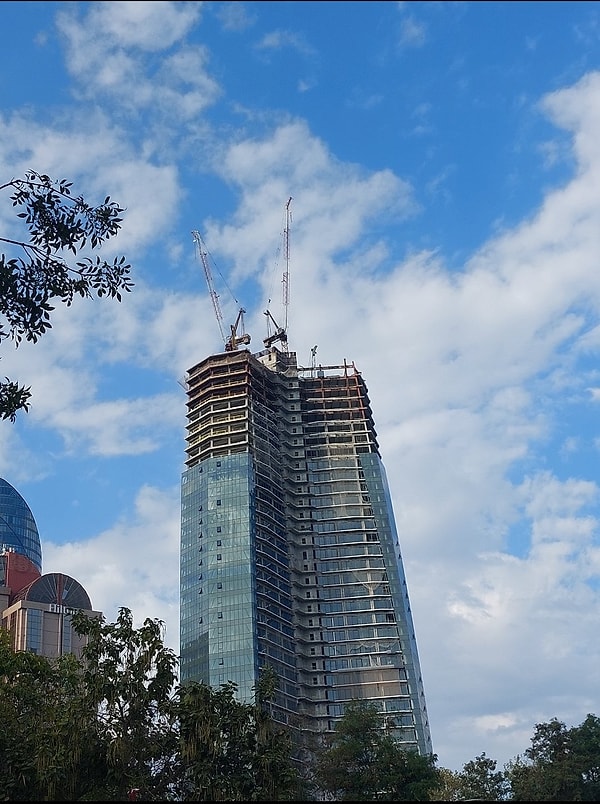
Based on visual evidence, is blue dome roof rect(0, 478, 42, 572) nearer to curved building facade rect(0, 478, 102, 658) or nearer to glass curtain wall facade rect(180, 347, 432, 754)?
curved building facade rect(0, 478, 102, 658)

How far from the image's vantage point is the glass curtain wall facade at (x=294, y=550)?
122 metres

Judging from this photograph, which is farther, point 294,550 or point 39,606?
point 294,550

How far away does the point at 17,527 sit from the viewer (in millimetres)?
169125

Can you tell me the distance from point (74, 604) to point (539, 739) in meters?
87.6

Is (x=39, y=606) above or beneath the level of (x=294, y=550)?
beneath

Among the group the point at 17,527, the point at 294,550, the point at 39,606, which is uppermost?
the point at 17,527

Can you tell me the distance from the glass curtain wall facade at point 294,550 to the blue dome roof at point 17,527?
45943 millimetres

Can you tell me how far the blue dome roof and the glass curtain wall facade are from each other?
45.9m

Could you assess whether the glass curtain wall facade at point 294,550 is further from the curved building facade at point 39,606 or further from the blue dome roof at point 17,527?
the blue dome roof at point 17,527

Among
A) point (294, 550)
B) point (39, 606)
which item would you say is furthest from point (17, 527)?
point (294, 550)

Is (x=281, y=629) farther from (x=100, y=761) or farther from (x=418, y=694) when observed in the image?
(x=100, y=761)

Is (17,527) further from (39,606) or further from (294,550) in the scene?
(294,550)

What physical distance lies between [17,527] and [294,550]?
59.1m

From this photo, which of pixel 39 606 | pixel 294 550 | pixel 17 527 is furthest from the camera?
pixel 17 527
